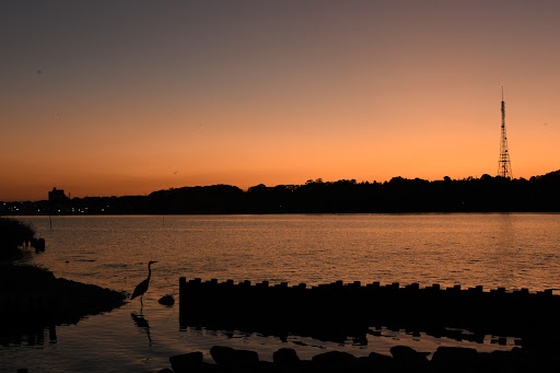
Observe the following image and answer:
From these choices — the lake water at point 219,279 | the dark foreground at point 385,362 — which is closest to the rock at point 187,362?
the dark foreground at point 385,362

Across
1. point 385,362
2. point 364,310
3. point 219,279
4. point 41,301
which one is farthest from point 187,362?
point 219,279

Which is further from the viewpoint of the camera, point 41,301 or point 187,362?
point 41,301

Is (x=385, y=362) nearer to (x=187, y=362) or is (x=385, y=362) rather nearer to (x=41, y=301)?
(x=187, y=362)

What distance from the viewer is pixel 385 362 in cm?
1314

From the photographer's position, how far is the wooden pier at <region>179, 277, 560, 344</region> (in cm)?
2083

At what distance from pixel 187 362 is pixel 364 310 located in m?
9.29

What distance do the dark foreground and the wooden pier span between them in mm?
6717

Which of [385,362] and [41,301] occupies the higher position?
[385,362]

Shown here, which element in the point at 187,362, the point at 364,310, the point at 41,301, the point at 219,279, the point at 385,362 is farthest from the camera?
the point at 219,279

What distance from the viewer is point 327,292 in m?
21.9

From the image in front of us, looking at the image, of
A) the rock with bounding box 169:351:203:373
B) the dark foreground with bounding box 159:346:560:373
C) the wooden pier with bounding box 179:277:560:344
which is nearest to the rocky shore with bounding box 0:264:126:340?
the wooden pier with bounding box 179:277:560:344

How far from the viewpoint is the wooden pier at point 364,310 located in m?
20.8

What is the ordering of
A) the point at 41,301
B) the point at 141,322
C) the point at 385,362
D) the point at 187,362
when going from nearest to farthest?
the point at 385,362
the point at 187,362
the point at 41,301
the point at 141,322

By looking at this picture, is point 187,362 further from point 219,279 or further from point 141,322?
point 219,279
